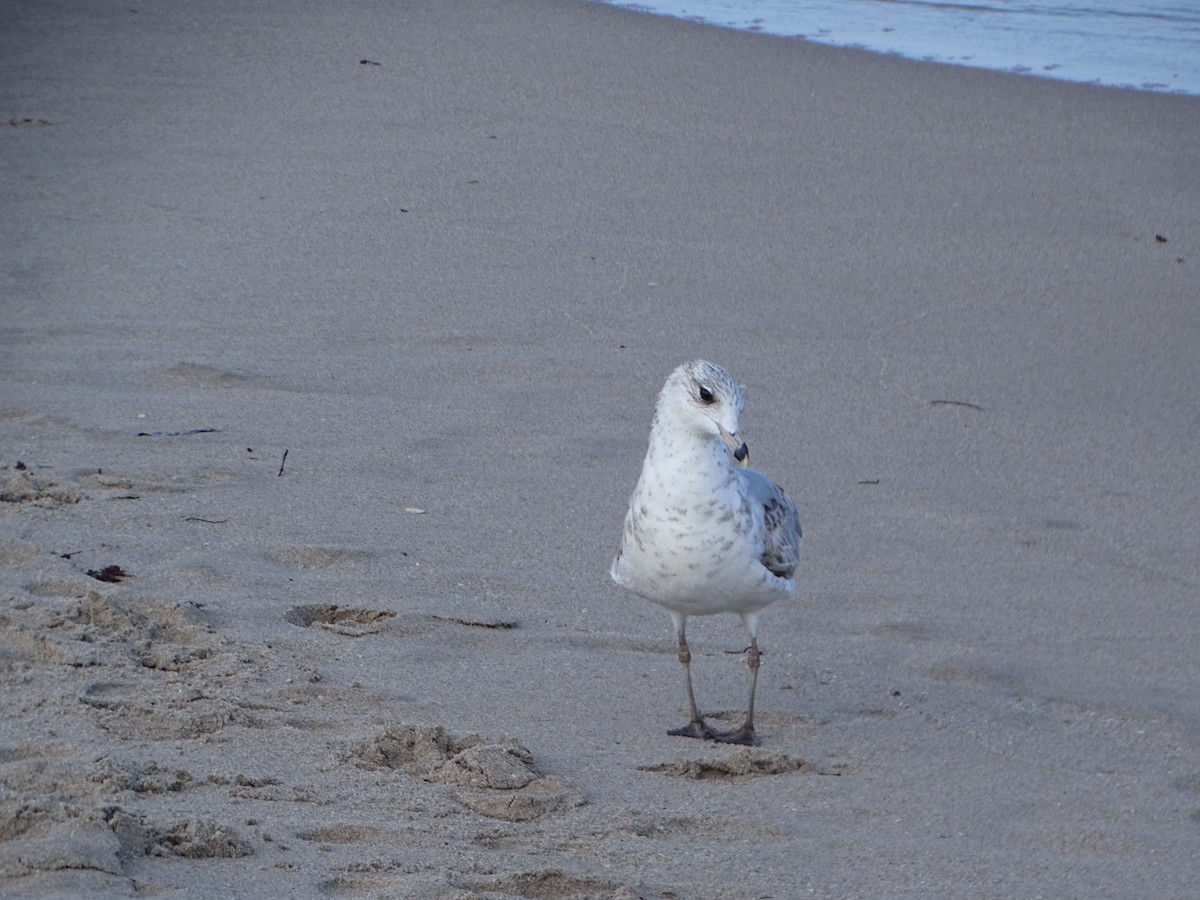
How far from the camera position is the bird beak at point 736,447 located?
3914 mm

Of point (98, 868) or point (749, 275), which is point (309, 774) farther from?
point (749, 275)

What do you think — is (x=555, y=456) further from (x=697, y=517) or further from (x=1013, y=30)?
(x=1013, y=30)

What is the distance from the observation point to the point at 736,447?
395cm

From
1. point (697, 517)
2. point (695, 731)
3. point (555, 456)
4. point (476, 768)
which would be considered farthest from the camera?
point (555, 456)

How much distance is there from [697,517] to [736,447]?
22 cm

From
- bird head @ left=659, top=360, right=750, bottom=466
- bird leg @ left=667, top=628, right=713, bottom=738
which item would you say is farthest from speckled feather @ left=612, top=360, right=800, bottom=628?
bird leg @ left=667, top=628, right=713, bottom=738

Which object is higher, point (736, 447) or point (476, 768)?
point (736, 447)

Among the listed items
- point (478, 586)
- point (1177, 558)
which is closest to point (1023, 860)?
point (478, 586)

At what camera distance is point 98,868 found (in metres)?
2.87

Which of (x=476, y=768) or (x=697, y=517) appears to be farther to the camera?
(x=697, y=517)

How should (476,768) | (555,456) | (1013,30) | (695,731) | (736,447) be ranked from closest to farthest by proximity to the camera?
(476,768) < (736,447) < (695,731) < (555,456) < (1013,30)

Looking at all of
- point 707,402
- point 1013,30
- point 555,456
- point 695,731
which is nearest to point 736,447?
point 707,402

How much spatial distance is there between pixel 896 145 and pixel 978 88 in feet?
5.76

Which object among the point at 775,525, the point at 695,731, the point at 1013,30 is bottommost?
the point at 695,731
